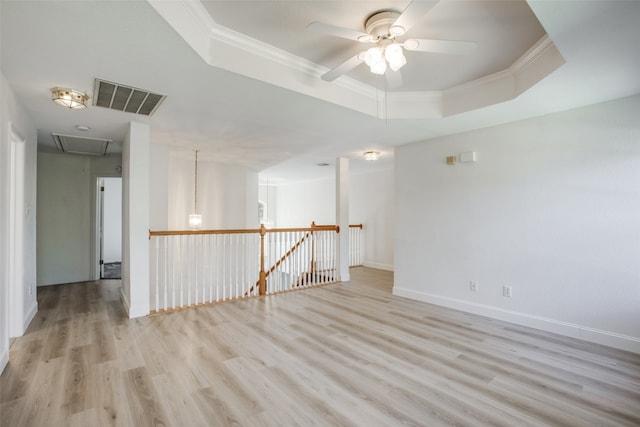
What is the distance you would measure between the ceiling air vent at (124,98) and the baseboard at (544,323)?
4094mm

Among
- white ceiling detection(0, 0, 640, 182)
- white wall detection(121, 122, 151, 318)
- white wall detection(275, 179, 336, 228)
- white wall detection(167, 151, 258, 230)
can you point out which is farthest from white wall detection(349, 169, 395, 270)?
white wall detection(121, 122, 151, 318)

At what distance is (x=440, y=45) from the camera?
195 cm

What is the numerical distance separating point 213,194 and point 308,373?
4.91m

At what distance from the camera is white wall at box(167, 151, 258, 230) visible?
5867mm

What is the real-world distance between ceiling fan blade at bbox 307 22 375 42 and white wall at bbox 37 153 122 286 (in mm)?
5574

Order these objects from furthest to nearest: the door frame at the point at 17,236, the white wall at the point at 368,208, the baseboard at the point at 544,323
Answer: the white wall at the point at 368,208
the door frame at the point at 17,236
the baseboard at the point at 544,323

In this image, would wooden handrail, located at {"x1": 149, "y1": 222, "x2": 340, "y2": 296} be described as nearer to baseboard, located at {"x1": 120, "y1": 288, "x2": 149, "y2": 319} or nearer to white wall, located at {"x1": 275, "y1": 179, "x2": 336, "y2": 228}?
baseboard, located at {"x1": 120, "y1": 288, "x2": 149, "y2": 319}

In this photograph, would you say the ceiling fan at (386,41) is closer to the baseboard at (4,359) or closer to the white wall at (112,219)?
the baseboard at (4,359)

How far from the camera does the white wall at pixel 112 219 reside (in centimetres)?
832

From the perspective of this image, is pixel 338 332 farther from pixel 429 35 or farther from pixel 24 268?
pixel 24 268

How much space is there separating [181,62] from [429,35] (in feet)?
6.08

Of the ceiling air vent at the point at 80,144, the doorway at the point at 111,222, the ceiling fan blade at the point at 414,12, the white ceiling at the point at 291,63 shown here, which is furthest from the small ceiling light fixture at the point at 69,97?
the doorway at the point at 111,222

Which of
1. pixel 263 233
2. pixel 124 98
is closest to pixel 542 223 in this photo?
pixel 263 233

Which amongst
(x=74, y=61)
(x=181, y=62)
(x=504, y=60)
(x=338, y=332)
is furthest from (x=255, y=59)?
(x=338, y=332)
